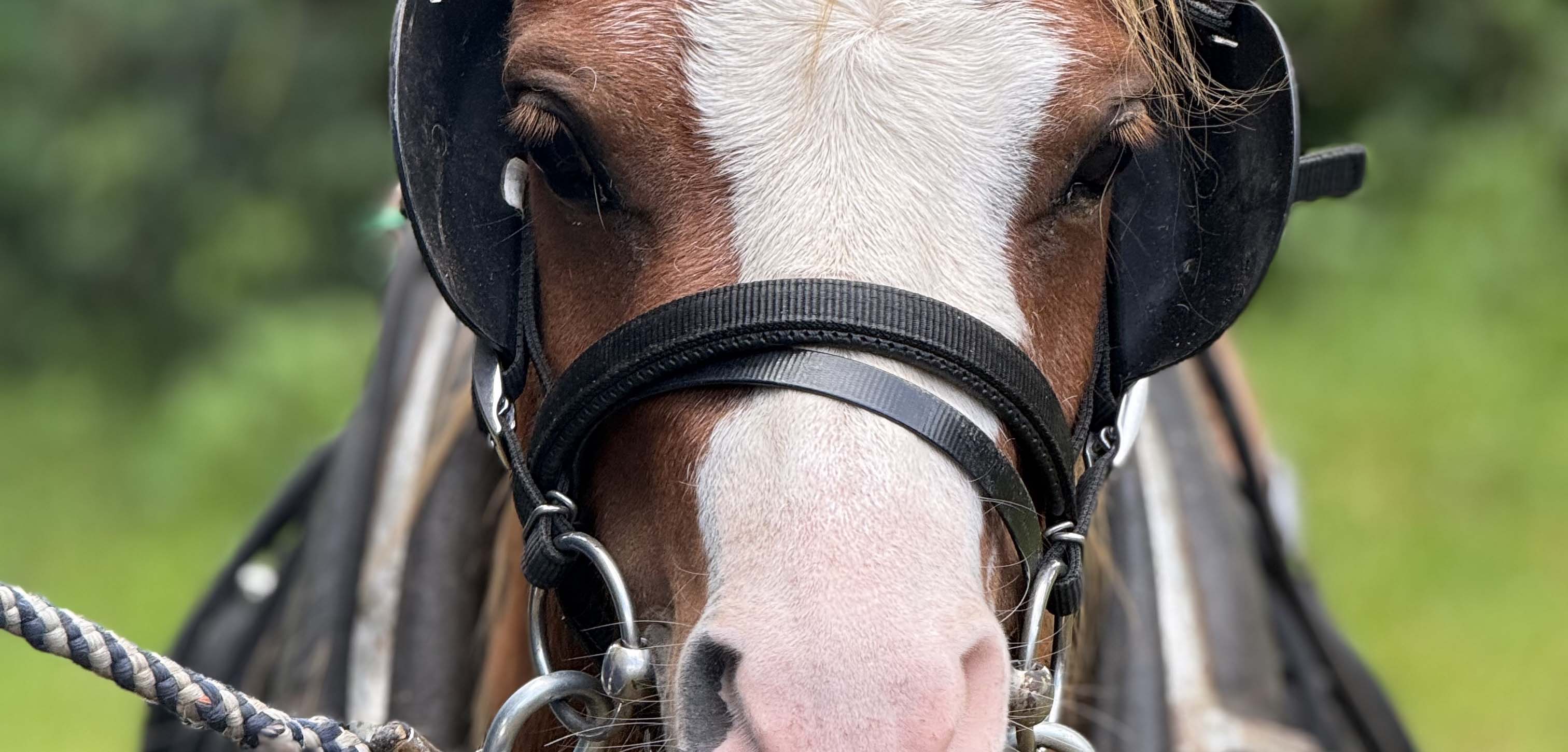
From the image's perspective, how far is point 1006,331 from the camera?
1186 mm

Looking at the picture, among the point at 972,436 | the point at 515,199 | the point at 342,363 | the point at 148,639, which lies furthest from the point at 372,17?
the point at 972,436

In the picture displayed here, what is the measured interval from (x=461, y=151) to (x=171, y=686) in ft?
1.71

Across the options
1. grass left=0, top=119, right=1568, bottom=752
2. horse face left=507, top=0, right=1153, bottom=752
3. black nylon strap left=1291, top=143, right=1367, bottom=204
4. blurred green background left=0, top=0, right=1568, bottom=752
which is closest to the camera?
horse face left=507, top=0, right=1153, bottom=752

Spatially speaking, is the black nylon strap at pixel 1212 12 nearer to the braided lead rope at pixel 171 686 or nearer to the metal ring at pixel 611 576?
the metal ring at pixel 611 576

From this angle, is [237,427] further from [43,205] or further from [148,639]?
[43,205]

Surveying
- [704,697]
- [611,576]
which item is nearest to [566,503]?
[611,576]

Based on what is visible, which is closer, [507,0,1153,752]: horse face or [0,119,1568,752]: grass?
[507,0,1153,752]: horse face

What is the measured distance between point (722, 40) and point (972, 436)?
39 cm

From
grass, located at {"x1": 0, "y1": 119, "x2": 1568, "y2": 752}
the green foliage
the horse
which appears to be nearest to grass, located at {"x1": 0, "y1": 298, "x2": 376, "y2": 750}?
grass, located at {"x1": 0, "y1": 119, "x2": 1568, "y2": 752}

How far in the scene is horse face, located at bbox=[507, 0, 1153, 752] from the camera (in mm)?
1022

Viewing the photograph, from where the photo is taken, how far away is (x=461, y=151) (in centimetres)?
133

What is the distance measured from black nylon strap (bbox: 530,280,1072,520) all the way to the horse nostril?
0.22m

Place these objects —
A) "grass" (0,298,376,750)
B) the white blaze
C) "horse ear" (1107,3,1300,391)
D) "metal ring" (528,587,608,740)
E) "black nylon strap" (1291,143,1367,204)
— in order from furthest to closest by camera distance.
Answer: "grass" (0,298,376,750) < "black nylon strap" (1291,143,1367,204) < "horse ear" (1107,3,1300,391) < "metal ring" (528,587,608,740) < the white blaze

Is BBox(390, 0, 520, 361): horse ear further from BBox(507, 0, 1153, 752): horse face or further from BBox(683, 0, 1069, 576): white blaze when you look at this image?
BBox(683, 0, 1069, 576): white blaze
